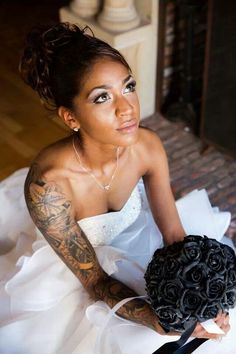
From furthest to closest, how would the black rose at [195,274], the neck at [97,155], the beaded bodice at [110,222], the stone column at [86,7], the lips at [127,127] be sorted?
the stone column at [86,7], the beaded bodice at [110,222], the neck at [97,155], the lips at [127,127], the black rose at [195,274]

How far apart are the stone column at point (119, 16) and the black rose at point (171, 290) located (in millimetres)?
1590

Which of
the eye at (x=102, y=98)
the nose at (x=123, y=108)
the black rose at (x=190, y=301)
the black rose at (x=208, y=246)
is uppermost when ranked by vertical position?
the eye at (x=102, y=98)

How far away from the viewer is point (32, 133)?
108 inches

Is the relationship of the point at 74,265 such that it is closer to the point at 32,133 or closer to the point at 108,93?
the point at 108,93

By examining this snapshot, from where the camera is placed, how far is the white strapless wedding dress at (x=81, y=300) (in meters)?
1.36

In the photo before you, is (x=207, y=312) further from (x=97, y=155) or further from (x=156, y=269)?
(x=97, y=155)

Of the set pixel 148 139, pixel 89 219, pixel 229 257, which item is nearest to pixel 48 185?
pixel 89 219

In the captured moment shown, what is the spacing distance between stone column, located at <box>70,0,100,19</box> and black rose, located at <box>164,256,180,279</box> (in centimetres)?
174

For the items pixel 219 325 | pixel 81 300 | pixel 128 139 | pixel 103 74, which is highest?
pixel 103 74

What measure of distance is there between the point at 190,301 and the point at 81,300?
39 cm

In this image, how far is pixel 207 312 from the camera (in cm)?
113

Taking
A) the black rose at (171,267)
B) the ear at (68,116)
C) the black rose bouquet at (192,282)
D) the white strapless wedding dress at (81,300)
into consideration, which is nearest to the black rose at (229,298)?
the black rose bouquet at (192,282)

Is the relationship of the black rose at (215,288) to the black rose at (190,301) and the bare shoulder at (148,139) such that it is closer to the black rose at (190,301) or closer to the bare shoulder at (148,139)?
the black rose at (190,301)

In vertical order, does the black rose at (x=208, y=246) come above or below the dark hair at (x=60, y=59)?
below
